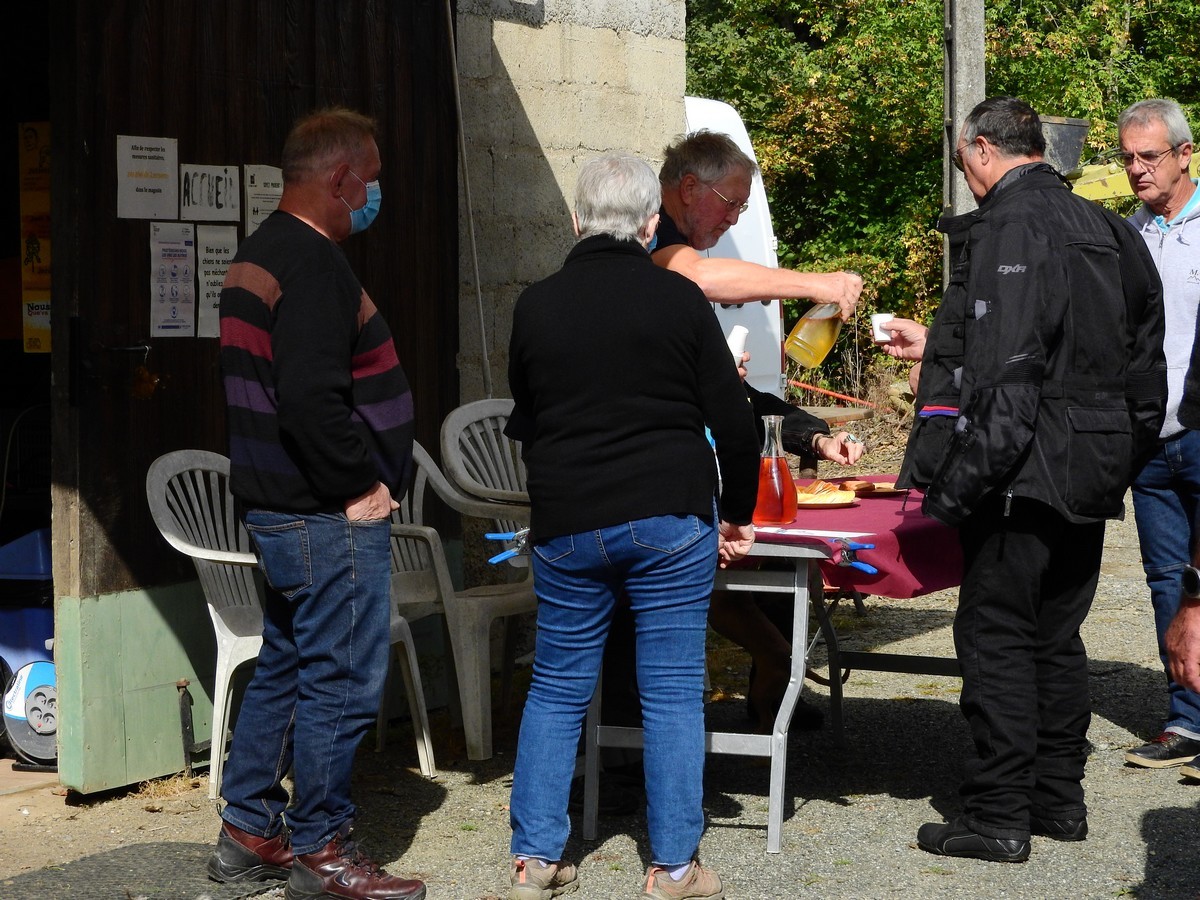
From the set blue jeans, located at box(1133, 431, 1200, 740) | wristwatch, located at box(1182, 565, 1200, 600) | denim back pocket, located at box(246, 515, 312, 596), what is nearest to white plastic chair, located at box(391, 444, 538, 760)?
denim back pocket, located at box(246, 515, 312, 596)

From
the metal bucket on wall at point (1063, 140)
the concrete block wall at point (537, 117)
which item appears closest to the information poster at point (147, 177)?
the concrete block wall at point (537, 117)

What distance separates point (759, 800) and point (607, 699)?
647 millimetres

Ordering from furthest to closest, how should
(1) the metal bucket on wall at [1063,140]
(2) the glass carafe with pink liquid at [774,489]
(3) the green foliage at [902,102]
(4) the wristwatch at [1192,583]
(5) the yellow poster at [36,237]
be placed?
(3) the green foliage at [902,102] < (1) the metal bucket on wall at [1063,140] < (5) the yellow poster at [36,237] < (2) the glass carafe with pink liquid at [774,489] < (4) the wristwatch at [1192,583]

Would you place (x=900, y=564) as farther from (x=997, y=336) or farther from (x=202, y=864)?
(x=202, y=864)

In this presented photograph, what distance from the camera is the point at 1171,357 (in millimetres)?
5074

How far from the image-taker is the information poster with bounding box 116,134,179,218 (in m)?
4.77

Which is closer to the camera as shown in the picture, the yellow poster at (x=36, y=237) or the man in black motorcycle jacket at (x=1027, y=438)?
the man in black motorcycle jacket at (x=1027, y=438)

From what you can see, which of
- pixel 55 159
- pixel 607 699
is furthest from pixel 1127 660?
pixel 55 159

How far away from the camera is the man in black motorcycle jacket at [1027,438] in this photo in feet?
13.3

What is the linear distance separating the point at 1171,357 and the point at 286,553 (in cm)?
309

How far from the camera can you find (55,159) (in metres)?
4.65

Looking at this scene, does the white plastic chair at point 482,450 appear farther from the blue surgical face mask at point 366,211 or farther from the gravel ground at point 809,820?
the blue surgical face mask at point 366,211

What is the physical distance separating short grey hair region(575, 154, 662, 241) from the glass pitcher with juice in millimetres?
831

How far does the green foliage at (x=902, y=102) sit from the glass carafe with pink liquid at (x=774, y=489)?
1237 cm
